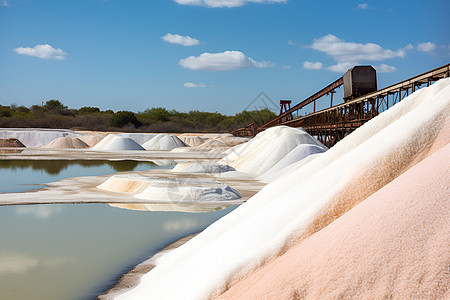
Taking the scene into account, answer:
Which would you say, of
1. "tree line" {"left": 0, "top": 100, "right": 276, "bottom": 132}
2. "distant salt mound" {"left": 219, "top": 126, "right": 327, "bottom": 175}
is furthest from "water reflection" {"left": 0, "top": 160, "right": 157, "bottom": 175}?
"tree line" {"left": 0, "top": 100, "right": 276, "bottom": 132}

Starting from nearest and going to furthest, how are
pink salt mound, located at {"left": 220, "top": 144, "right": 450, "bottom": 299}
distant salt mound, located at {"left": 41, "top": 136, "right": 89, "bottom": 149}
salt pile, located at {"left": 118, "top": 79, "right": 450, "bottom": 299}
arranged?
pink salt mound, located at {"left": 220, "top": 144, "right": 450, "bottom": 299}, salt pile, located at {"left": 118, "top": 79, "right": 450, "bottom": 299}, distant salt mound, located at {"left": 41, "top": 136, "right": 89, "bottom": 149}

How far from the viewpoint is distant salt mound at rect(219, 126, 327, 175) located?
1803cm

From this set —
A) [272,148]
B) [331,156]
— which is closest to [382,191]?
[331,156]

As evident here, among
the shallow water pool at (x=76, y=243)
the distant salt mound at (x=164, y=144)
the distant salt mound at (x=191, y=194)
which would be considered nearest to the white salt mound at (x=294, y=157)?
the distant salt mound at (x=191, y=194)

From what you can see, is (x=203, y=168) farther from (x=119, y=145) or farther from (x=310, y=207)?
(x=119, y=145)

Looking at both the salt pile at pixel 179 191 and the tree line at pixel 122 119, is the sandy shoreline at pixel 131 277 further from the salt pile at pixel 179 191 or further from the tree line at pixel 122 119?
the tree line at pixel 122 119

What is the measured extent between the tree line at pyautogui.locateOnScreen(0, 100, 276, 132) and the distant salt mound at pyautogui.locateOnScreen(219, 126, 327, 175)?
3308cm

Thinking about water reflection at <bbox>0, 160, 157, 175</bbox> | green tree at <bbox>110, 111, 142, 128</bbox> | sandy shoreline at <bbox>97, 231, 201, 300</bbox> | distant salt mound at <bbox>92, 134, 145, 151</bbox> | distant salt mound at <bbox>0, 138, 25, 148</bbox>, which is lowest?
sandy shoreline at <bbox>97, 231, 201, 300</bbox>

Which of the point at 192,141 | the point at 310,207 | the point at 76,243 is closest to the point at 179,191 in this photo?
the point at 76,243

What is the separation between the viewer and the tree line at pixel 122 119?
6544 cm

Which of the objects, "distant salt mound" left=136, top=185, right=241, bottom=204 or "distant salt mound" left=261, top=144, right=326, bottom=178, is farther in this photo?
"distant salt mound" left=261, top=144, right=326, bottom=178

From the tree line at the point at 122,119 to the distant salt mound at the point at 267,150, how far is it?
33.1 meters

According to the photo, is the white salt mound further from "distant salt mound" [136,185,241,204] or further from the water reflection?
the water reflection

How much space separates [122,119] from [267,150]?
5186cm
